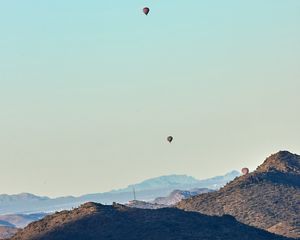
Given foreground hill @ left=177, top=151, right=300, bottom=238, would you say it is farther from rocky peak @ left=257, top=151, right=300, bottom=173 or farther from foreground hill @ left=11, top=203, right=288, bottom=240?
foreground hill @ left=11, top=203, right=288, bottom=240

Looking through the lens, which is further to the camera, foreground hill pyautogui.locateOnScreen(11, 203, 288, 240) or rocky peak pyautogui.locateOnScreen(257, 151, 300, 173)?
rocky peak pyautogui.locateOnScreen(257, 151, 300, 173)

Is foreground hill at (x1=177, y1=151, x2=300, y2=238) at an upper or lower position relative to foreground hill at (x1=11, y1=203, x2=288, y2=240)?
upper

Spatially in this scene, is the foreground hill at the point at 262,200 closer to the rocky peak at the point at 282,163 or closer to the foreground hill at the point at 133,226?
the rocky peak at the point at 282,163

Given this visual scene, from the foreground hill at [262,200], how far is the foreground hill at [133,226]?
75.1 feet

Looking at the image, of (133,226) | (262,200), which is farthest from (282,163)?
(133,226)

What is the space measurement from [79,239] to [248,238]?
2024cm

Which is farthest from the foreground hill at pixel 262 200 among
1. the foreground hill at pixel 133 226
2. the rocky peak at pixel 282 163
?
the foreground hill at pixel 133 226

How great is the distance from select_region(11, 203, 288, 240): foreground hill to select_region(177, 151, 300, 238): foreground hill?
75.1 ft

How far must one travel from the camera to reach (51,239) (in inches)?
4171

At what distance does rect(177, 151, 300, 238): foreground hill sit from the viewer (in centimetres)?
14712

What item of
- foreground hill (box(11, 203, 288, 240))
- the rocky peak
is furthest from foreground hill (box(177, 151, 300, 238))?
foreground hill (box(11, 203, 288, 240))

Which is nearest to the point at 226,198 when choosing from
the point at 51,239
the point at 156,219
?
the point at 156,219

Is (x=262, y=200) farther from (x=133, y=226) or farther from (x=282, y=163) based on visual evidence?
(x=133, y=226)

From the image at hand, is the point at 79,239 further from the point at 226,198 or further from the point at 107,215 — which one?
the point at 226,198
